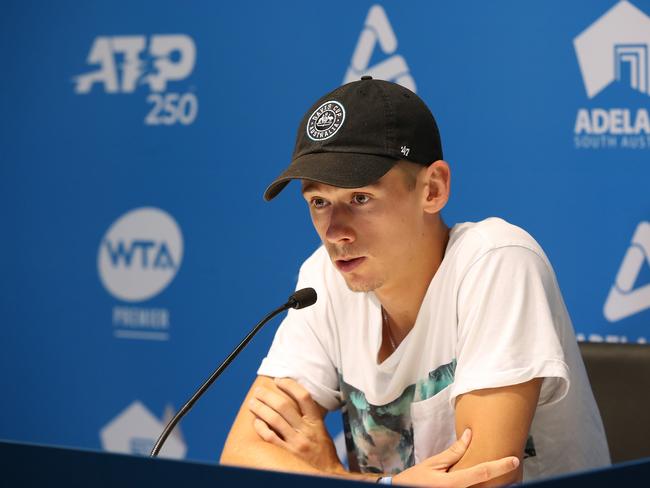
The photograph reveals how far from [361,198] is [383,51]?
974 mm

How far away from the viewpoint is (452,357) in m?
1.72

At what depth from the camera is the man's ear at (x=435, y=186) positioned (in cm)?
177

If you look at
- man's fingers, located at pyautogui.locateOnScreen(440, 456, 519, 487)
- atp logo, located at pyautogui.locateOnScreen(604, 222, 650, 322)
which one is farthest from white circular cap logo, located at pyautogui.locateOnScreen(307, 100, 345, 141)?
atp logo, located at pyautogui.locateOnScreen(604, 222, 650, 322)

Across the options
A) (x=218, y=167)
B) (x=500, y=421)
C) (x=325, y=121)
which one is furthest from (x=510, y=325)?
(x=218, y=167)

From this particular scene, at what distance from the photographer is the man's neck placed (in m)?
1.78

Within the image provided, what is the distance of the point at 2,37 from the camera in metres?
3.18

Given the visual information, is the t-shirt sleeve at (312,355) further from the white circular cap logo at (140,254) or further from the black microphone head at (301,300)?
the white circular cap logo at (140,254)

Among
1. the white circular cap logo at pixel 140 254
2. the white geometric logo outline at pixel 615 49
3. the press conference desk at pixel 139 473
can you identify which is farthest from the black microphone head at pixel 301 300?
the white circular cap logo at pixel 140 254

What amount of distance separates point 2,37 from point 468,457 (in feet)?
7.69

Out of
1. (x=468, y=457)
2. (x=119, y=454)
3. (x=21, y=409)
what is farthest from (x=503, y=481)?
(x=21, y=409)

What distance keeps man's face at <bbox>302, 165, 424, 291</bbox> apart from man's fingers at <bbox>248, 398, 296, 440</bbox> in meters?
0.29

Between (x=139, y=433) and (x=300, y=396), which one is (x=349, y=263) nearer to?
(x=300, y=396)

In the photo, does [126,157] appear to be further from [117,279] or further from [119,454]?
[119,454]

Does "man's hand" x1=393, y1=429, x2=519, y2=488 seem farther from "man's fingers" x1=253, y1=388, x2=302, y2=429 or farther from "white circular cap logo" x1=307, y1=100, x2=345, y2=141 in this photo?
"white circular cap logo" x1=307, y1=100, x2=345, y2=141
